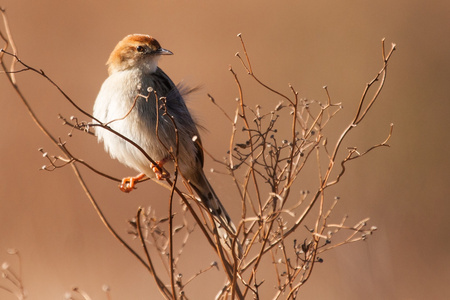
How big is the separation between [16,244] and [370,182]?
458cm

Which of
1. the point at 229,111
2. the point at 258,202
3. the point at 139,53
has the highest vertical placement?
the point at 229,111

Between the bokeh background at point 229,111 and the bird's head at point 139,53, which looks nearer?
the bird's head at point 139,53

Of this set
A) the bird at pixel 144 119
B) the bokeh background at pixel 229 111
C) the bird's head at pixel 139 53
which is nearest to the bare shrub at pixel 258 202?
the bird at pixel 144 119

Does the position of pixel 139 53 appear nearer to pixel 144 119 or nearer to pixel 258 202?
pixel 144 119

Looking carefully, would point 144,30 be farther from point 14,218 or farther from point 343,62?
point 14,218

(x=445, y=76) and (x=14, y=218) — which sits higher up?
(x=445, y=76)

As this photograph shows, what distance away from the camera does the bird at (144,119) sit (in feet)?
14.3

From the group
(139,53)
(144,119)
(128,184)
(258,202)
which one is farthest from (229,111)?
(258,202)

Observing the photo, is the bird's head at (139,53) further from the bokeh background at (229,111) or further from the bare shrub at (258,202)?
the bokeh background at (229,111)

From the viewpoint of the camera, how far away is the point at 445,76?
9.64 m

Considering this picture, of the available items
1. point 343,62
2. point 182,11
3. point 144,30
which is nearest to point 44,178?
point 144,30

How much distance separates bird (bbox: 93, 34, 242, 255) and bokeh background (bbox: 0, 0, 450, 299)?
2691 millimetres

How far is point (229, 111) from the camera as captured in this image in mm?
9555

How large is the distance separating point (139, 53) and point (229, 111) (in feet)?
16.0
